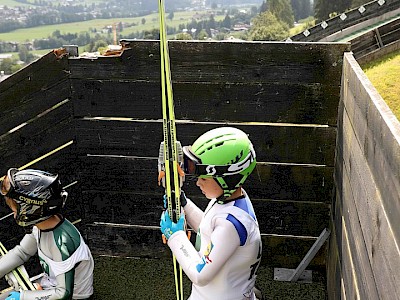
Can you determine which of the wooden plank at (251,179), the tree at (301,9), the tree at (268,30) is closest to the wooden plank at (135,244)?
the wooden plank at (251,179)

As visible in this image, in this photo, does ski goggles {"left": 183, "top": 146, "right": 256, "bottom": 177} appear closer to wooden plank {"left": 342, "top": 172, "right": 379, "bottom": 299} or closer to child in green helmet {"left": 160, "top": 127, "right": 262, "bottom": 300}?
child in green helmet {"left": 160, "top": 127, "right": 262, "bottom": 300}

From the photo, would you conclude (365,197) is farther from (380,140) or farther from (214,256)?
(214,256)

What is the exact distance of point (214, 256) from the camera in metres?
2.79

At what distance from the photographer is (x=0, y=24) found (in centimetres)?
11762

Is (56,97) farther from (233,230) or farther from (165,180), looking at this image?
(233,230)

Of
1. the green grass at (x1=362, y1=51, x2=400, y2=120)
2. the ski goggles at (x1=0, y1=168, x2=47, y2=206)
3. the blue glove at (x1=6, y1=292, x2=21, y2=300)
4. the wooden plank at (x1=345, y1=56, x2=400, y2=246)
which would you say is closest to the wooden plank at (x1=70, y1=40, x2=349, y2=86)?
the wooden plank at (x1=345, y1=56, x2=400, y2=246)

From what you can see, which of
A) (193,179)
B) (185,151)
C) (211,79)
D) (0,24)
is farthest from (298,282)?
(0,24)

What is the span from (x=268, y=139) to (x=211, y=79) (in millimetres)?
670

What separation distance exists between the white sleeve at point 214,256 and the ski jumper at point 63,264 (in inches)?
37.3

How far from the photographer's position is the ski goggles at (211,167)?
111 inches

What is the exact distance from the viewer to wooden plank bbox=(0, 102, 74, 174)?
4.55 meters

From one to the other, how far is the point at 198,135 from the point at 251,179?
58 centimetres

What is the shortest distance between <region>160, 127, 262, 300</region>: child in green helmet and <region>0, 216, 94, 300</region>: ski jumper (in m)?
0.84

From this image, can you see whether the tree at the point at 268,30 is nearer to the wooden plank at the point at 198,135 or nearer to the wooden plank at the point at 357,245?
the wooden plank at the point at 198,135
